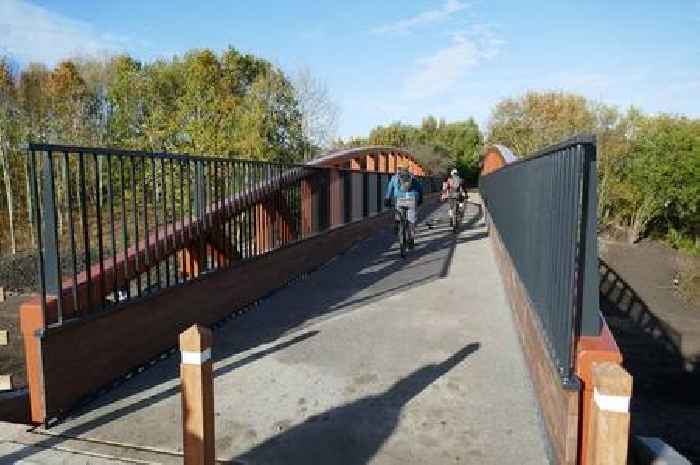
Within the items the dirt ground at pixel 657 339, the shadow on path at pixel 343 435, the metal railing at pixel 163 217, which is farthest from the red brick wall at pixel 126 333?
the dirt ground at pixel 657 339

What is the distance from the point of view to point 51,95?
37625 mm

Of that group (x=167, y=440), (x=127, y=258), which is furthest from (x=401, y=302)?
(x=167, y=440)

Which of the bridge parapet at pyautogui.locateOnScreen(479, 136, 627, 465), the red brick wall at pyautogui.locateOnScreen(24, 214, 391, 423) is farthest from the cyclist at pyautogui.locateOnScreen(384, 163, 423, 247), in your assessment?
the bridge parapet at pyautogui.locateOnScreen(479, 136, 627, 465)

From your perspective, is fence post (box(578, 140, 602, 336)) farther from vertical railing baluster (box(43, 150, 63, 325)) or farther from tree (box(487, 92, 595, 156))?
tree (box(487, 92, 595, 156))

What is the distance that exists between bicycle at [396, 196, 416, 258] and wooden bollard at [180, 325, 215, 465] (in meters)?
8.54

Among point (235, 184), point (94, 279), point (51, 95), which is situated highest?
point (51, 95)

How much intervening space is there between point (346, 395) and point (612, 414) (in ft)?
7.94

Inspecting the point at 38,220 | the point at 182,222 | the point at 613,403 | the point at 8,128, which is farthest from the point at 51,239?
the point at 8,128

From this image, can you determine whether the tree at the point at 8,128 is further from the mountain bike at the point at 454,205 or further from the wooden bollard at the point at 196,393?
the wooden bollard at the point at 196,393

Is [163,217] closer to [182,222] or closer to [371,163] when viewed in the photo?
[182,222]

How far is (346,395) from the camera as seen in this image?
426 cm

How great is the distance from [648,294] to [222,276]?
85.9 feet

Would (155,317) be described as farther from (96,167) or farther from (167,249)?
(96,167)

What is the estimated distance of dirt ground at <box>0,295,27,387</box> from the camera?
1048 centimetres
